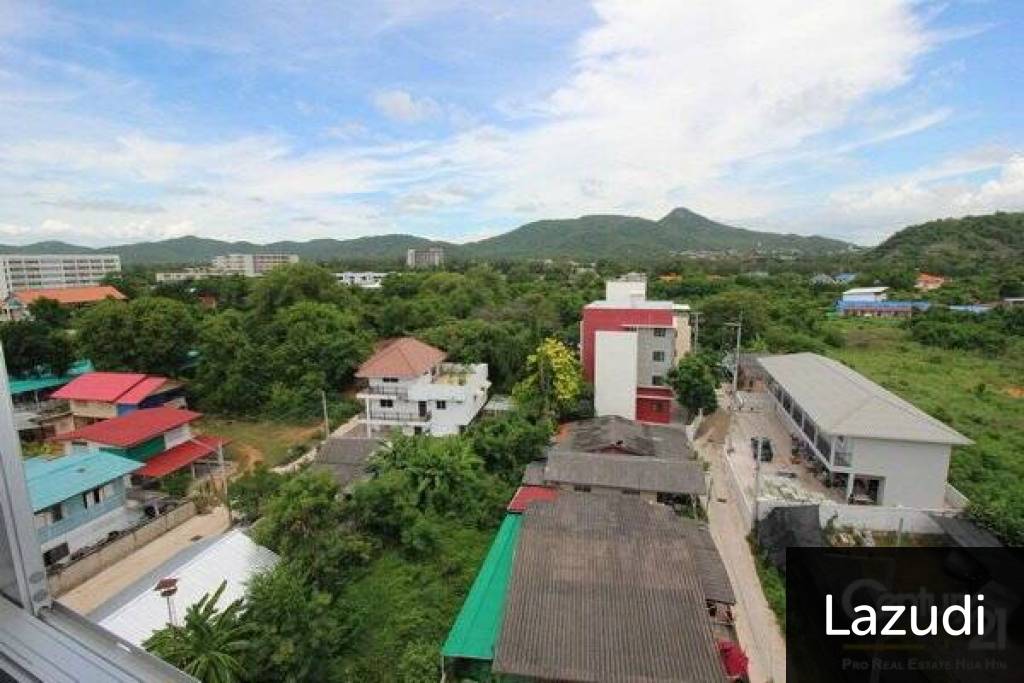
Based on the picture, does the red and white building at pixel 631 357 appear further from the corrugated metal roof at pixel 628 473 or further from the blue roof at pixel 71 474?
the blue roof at pixel 71 474

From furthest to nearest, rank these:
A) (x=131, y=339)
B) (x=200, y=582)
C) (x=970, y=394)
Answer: (x=131, y=339) → (x=970, y=394) → (x=200, y=582)

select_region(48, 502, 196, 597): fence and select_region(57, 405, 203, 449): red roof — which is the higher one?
select_region(57, 405, 203, 449): red roof

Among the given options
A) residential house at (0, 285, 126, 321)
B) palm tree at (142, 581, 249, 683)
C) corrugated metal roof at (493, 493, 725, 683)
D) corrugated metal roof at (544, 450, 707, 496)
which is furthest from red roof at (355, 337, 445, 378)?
residential house at (0, 285, 126, 321)

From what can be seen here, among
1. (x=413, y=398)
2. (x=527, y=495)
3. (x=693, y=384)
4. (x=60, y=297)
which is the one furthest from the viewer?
(x=60, y=297)

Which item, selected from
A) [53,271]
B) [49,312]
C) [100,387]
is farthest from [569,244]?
[100,387]

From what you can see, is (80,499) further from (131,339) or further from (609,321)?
(609,321)

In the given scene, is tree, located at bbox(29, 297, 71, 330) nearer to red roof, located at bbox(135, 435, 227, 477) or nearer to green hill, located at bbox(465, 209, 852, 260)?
red roof, located at bbox(135, 435, 227, 477)
